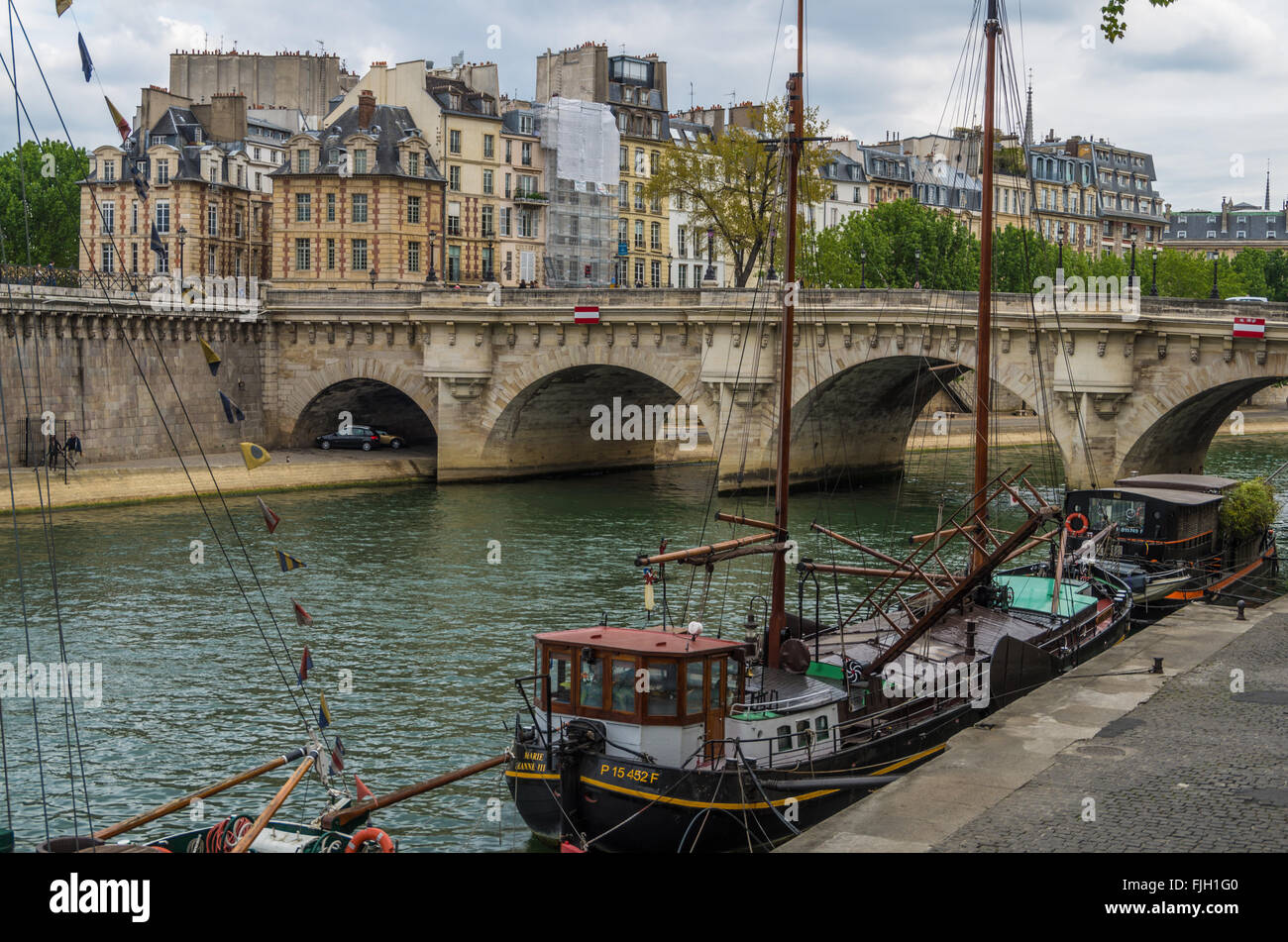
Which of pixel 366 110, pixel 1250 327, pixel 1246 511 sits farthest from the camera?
pixel 366 110

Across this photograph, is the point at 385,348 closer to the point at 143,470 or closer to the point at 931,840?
the point at 143,470

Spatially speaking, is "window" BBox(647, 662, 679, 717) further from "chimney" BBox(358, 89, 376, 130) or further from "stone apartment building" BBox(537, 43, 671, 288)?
"stone apartment building" BBox(537, 43, 671, 288)

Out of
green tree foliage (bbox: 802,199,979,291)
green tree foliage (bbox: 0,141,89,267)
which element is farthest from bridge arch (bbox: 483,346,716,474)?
green tree foliage (bbox: 0,141,89,267)

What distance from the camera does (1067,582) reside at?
31.9 meters

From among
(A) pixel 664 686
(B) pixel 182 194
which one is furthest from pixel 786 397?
(B) pixel 182 194

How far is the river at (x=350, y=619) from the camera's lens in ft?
73.9

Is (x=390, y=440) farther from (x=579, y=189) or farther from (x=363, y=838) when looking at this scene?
(x=363, y=838)

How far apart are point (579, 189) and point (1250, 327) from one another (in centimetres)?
5269

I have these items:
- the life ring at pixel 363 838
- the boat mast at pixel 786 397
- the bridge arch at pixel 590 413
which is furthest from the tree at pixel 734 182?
the life ring at pixel 363 838

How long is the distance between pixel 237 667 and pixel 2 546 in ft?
53.3

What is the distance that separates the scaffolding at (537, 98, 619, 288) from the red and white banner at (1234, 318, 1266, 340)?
50.3 metres

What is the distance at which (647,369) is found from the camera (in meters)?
57.6

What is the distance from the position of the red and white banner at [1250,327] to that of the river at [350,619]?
457 inches

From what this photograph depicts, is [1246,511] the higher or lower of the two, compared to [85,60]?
lower
